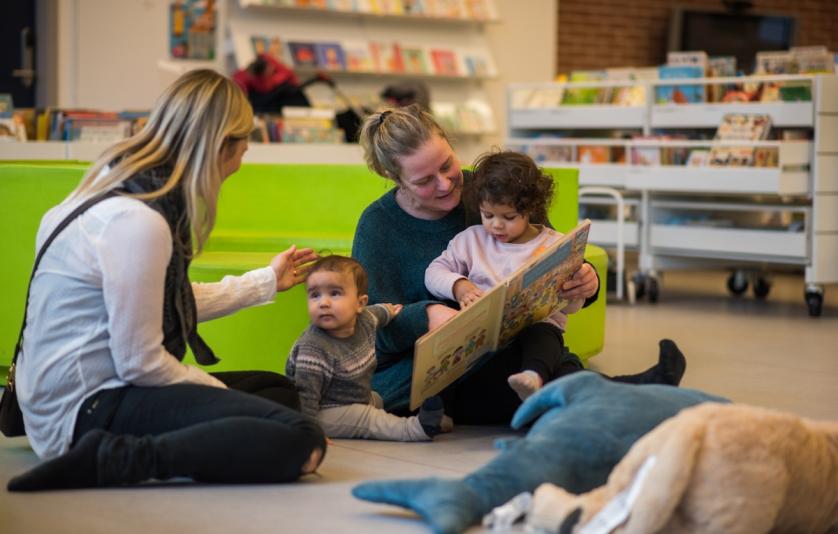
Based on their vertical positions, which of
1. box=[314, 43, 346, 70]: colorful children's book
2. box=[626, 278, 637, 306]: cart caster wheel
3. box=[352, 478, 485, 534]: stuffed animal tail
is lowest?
box=[626, 278, 637, 306]: cart caster wheel

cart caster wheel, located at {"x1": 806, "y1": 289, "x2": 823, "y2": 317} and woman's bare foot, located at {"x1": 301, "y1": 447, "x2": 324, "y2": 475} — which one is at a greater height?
woman's bare foot, located at {"x1": 301, "y1": 447, "x2": 324, "y2": 475}

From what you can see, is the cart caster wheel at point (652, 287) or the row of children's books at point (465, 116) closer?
the cart caster wheel at point (652, 287)

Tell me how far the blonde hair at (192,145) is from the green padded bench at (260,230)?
957mm

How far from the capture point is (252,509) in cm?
215

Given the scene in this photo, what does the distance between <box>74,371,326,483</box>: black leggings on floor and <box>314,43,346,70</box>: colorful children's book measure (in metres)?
6.06

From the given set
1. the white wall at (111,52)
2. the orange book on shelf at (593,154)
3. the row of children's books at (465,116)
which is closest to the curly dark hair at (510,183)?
the orange book on shelf at (593,154)

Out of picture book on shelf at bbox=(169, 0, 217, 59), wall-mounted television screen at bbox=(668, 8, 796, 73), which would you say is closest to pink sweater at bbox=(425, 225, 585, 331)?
picture book on shelf at bbox=(169, 0, 217, 59)

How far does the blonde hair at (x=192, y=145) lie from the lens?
2311 millimetres

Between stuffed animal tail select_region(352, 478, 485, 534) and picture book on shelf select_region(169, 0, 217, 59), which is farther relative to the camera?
picture book on shelf select_region(169, 0, 217, 59)

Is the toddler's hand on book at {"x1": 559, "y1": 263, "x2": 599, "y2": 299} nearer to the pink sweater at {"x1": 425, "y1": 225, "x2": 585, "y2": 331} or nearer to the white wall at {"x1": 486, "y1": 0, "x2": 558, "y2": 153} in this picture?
the pink sweater at {"x1": 425, "y1": 225, "x2": 585, "y2": 331}

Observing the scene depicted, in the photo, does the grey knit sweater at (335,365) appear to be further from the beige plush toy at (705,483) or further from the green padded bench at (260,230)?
the beige plush toy at (705,483)

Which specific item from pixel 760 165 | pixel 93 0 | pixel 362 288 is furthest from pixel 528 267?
pixel 93 0

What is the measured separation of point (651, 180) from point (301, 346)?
3.47 m

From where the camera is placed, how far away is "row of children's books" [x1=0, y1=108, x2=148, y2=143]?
18.4 ft
